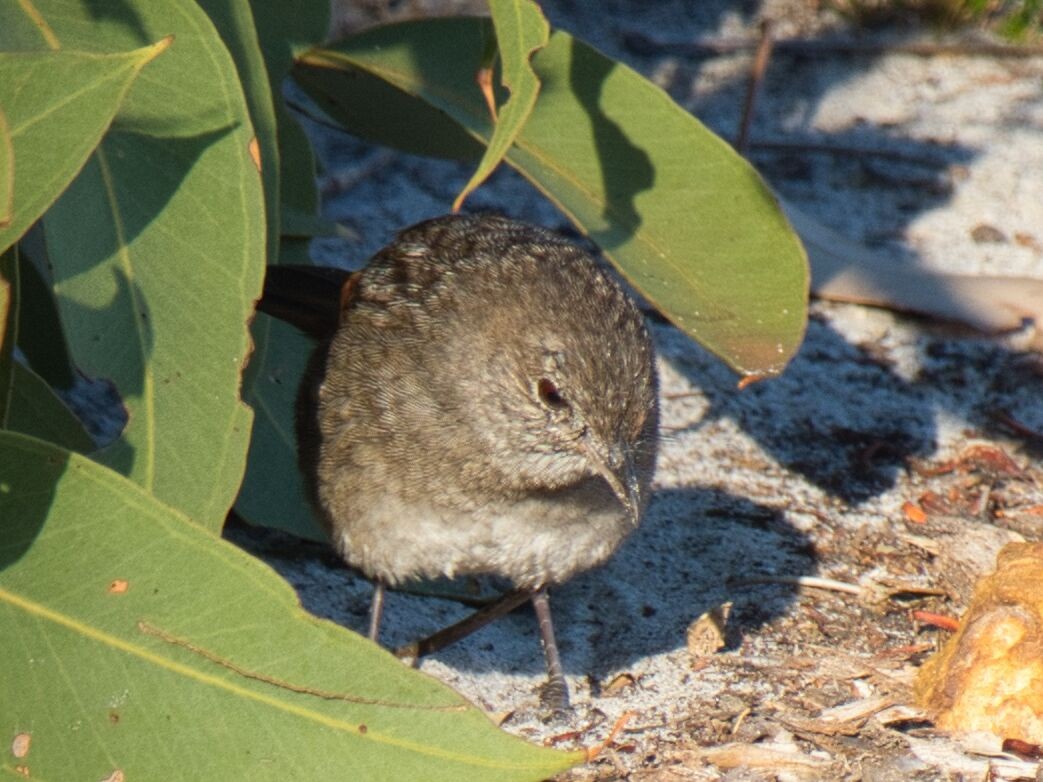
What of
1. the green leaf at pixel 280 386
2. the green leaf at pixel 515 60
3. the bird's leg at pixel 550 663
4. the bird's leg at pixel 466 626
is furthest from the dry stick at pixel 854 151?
the green leaf at pixel 515 60

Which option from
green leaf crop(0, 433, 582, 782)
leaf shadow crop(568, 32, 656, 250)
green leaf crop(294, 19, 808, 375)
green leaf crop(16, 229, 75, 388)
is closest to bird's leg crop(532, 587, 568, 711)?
green leaf crop(294, 19, 808, 375)

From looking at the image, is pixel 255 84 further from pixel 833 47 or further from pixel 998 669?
pixel 833 47

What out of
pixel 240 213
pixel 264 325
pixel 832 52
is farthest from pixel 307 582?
pixel 832 52

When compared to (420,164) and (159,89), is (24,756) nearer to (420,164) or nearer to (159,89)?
(159,89)

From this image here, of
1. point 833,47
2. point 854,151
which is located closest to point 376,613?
point 854,151

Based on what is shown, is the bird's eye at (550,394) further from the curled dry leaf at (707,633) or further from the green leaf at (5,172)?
the green leaf at (5,172)

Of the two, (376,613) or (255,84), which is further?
(376,613)
